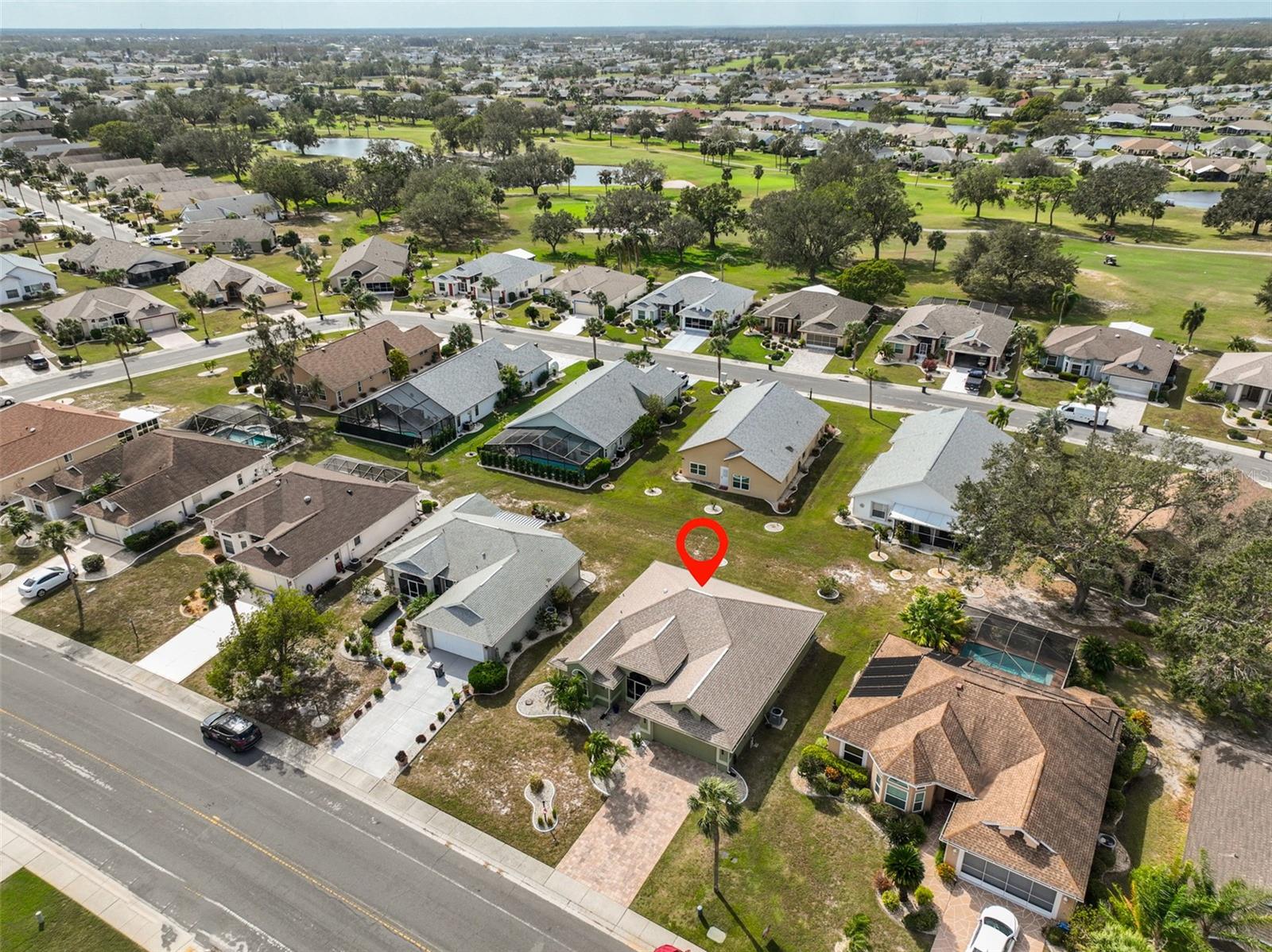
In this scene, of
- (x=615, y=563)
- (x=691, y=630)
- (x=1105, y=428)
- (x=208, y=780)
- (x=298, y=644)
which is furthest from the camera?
(x=1105, y=428)

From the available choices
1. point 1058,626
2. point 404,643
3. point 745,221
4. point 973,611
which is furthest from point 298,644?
point 745,221

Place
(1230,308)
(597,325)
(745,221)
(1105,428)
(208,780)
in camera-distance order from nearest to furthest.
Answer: (208,780) → (1105,428) → (597,325) → (1230,308) → (745,221)

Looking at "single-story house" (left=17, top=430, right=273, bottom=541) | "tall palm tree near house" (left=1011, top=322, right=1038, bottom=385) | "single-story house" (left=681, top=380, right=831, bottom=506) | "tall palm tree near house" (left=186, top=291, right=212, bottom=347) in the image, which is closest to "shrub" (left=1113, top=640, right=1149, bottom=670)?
"single-story house" (left=681, top=380, right=831, bottom=506)

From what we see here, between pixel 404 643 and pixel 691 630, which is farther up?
pixel 691 630

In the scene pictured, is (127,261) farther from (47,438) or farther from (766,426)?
(766,426)

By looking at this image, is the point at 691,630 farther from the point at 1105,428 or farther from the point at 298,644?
the point at 1105,428

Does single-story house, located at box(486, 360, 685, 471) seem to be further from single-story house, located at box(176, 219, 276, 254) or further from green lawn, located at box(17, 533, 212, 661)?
single-story house, located at box(176, 219, 276, 254)
